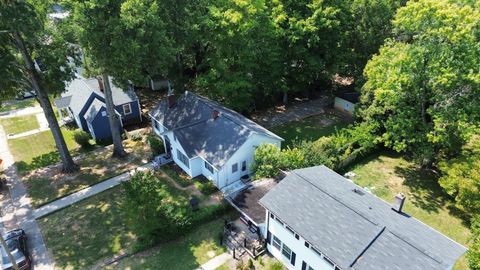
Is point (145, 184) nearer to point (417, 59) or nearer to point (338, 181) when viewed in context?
point (338, 181)

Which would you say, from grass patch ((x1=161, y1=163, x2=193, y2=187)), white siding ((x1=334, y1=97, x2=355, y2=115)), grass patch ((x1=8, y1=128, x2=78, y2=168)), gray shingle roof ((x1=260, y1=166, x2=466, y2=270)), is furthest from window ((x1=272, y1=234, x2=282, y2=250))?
white siding ((x1=334, y1=97, x2=355, y2=115))

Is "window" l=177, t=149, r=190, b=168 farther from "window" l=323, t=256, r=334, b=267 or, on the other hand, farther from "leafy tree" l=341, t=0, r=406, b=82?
"leafy tree" l=341, t=0, r=406, b=82

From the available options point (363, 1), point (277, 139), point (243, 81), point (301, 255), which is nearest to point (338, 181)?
point (301, 255)

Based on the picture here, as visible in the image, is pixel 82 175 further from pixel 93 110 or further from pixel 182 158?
pixel 182 158

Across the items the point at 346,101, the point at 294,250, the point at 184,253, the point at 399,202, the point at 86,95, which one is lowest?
the point at 184,253

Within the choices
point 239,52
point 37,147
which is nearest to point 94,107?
point 37,147

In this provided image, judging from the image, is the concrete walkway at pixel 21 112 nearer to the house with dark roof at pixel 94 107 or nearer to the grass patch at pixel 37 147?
the house with dark roof at pixel 94 107
